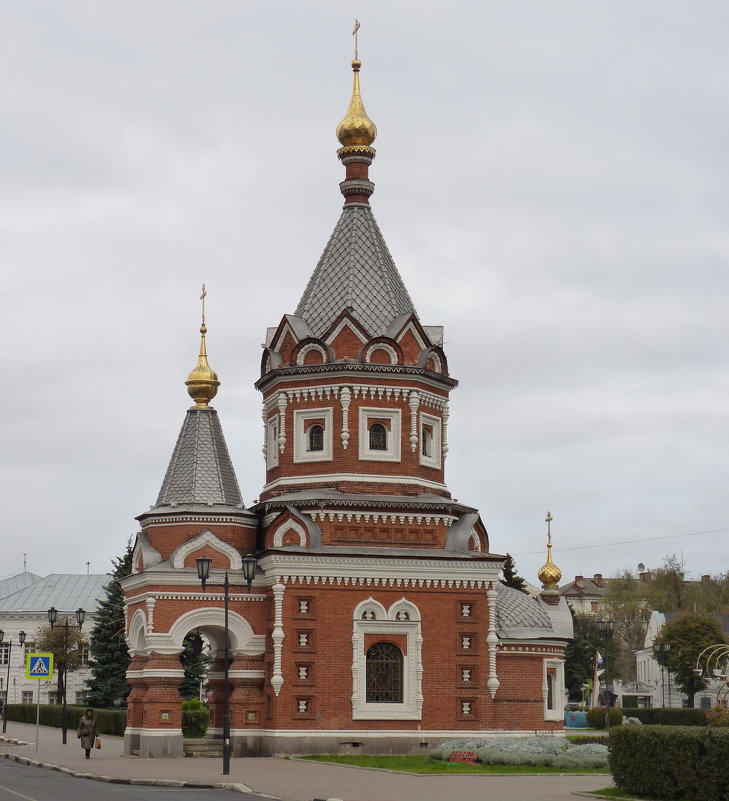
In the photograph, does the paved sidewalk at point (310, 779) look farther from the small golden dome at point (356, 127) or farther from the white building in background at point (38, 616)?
the white building in background at point (38, 616)

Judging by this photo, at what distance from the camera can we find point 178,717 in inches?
1320

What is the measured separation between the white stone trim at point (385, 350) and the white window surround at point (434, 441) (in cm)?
177

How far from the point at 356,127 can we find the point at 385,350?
7.09 m

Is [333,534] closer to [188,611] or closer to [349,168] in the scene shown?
[188,611]

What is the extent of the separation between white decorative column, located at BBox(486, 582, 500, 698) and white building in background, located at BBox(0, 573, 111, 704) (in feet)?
158

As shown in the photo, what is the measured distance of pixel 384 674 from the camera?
114 feet

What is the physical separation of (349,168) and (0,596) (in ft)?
208

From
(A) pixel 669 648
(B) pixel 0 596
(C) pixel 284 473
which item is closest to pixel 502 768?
(C) pixel 284 473

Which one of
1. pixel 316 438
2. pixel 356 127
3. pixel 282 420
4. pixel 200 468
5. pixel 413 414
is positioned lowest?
pixel 200 468

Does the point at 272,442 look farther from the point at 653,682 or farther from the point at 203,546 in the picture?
the point at 653,682

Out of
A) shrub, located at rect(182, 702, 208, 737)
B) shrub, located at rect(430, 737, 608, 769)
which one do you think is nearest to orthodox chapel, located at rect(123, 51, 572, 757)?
shrub, located at rect(430, 737, 608, 769)

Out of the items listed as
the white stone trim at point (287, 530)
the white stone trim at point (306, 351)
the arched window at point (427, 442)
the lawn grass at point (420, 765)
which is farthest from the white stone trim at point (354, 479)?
the lawn grass at point (420, 765)

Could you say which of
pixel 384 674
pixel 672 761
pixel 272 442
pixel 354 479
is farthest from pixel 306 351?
pixel 672 761

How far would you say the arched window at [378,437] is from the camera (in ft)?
120
